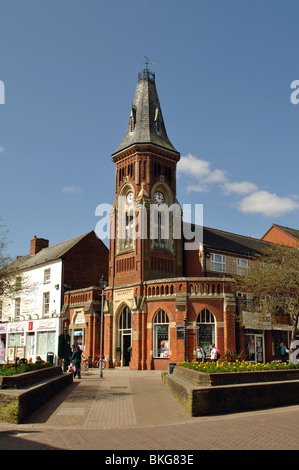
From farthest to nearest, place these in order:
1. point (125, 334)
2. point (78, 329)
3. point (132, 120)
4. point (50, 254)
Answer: point (50, 254)
point (132, 120)
point (78, 329)
point (125, 334)

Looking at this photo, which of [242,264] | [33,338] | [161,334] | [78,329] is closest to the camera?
[161,334]

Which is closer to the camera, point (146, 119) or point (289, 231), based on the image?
point (146, 119)

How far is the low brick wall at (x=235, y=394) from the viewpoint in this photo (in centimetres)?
1328

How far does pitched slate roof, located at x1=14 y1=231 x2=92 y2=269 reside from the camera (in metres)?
45.6

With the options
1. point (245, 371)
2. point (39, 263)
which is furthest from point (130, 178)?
point (245, 371)

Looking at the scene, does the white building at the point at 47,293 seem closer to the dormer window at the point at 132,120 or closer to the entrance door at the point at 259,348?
the dormer window at the point at 132,120

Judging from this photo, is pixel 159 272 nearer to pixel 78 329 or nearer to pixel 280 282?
pixel 78 329

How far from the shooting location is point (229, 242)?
45688 mm

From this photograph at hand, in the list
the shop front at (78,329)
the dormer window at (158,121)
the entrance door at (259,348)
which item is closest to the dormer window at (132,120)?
the dormer window at (158,121)

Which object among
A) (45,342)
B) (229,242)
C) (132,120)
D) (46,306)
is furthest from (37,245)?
(229,242)

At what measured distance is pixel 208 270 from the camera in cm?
4072

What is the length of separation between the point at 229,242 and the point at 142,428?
35222 mm

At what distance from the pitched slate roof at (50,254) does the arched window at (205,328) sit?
1686cm

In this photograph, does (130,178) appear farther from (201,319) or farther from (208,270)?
(201,319)
